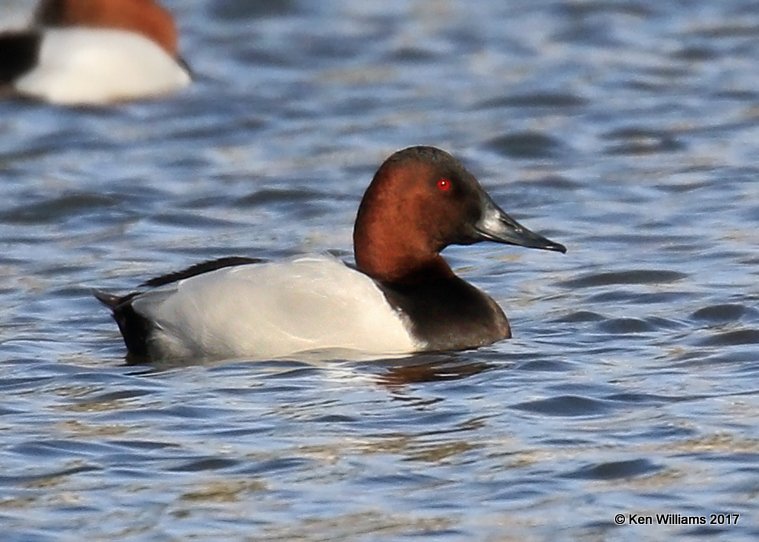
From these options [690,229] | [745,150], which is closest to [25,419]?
[690,229]

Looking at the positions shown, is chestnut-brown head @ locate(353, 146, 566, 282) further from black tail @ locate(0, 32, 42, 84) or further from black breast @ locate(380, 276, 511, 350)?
black tail @ locate(0, 32, 42, 84)

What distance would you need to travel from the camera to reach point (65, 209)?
1126 centimetres

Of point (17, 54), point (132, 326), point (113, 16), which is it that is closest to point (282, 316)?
point (132, 326)

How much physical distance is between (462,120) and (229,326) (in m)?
5.49

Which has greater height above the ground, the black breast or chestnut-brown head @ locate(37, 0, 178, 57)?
chestnut-brown head @ locate(37, 0, 178, 57)

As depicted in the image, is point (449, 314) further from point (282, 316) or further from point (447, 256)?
point (447, 256)

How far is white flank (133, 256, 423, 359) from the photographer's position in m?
7.78

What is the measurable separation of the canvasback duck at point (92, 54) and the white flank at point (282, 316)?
648cm

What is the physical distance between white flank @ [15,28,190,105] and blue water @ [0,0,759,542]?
0.21 meters

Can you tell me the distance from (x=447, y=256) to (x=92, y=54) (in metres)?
5.14

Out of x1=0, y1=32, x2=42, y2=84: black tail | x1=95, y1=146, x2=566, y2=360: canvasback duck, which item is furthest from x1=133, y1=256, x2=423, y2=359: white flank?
x1=0, y1=32, x2=42, y2=84: black tail

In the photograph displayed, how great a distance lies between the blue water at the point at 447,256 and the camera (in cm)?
612

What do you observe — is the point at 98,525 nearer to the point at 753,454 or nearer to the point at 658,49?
the point at 753,454

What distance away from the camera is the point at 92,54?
14.3m
